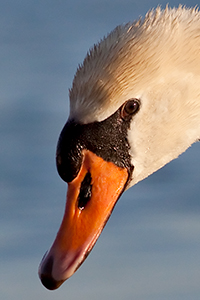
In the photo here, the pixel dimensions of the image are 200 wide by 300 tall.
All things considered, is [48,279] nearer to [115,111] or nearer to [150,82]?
[115,111]

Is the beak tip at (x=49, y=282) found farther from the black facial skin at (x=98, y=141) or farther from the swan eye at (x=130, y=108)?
the swan eye at (x=130, y=108)

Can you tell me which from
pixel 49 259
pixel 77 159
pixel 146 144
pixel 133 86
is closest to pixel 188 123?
pixel 146 144

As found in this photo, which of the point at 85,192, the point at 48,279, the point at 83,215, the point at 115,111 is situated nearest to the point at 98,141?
the point at 115,111

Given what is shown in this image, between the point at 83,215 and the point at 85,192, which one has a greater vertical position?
the point at 85,192

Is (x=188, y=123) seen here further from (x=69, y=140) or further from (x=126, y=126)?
(x=69, y=140)

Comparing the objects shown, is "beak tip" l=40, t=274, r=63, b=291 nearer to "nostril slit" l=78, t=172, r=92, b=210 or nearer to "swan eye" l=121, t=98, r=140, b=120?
"nostril slit" l=78, t=172, r=92, b=210

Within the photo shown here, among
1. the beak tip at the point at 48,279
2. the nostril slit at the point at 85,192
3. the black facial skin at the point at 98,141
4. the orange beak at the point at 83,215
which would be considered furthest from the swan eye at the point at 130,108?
the beak tip at the point at 48,279

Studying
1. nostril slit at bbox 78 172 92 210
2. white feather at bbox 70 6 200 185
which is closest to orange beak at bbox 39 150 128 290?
nostril slit at bbox 78 172 92 210
